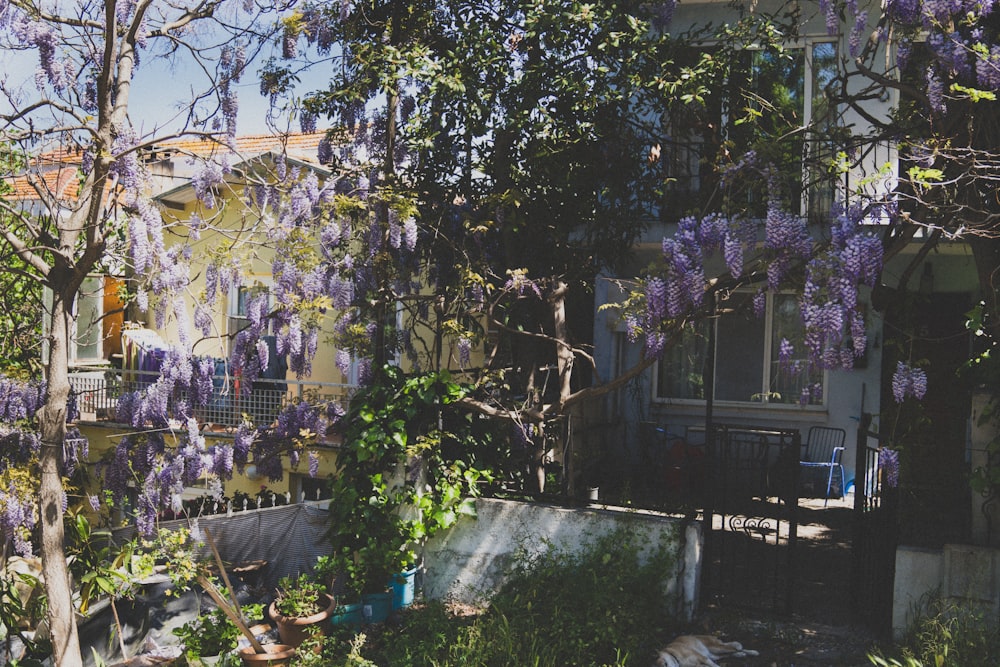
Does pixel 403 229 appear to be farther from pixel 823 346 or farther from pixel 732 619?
pixel 732 619

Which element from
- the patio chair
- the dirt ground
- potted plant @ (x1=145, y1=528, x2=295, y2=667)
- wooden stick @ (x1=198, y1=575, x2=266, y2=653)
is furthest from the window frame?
wooden stick @ (x1=198, y1=575, x2=266, y2=653)

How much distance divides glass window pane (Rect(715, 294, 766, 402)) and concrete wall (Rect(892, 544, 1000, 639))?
4.58 meters

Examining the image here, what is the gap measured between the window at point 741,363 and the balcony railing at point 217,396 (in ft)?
13.3

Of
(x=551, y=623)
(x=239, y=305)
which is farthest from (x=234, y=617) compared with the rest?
(x=239, y=305)

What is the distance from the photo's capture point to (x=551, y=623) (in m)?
5.64

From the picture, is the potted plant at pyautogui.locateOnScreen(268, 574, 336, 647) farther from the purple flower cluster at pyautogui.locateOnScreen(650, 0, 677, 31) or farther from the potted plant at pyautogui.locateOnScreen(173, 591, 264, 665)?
the purple flower cluster at pyautogui.locateOnScreen(650, 0, 677, 31)

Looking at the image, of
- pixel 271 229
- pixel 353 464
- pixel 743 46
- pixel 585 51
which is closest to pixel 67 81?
pixel 271 229

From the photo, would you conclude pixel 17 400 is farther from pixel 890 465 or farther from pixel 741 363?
pixel 741 363

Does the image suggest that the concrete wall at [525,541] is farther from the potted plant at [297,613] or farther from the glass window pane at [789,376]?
the glass window pane at [789,376]

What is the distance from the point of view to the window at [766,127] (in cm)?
664

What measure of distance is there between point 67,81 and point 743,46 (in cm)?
549

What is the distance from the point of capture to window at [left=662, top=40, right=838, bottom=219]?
664 cm

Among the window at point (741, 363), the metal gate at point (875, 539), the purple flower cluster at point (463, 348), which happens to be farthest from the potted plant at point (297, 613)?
the window at point (741, 363)

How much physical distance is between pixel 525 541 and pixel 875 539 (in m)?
2.52
